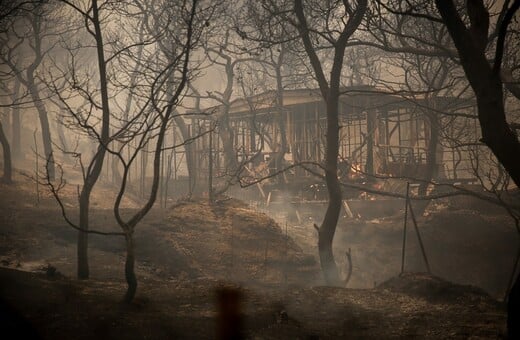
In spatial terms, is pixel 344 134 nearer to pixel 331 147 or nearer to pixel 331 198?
pixel 331 147

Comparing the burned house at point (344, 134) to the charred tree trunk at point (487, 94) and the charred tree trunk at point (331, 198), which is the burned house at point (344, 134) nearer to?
the charred tree trunk at point (331, 198)

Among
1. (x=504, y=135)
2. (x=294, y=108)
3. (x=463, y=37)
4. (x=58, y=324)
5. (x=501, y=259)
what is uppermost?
(x=294, y=108)

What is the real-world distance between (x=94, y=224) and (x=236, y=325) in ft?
26.8

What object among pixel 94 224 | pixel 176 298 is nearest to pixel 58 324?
→ pixel 176 298

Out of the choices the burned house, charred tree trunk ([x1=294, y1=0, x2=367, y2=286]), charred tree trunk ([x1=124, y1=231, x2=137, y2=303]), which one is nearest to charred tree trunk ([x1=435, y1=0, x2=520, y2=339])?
charred tree trunk ([x1=124, y1=231, x2=137, y2=303])

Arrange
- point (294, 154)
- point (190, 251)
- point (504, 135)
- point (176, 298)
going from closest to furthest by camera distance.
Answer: point (504, 135), point (176, 298), point (190, 251), point (294, 154)

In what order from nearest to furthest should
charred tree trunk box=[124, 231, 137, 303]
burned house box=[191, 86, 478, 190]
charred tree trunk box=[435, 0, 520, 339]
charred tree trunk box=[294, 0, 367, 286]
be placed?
charred tree trunk box=[435, 0, 520, 339]
charred tree trunk box=[124, 231, 137, 303]
charred tree trunk box=[294, 0, 367, 286]
burned house box=[191, 86, 478, 190]

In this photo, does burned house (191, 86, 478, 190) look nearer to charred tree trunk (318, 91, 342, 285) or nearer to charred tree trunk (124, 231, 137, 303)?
charred tree trunk (318, 91, 342, 285)

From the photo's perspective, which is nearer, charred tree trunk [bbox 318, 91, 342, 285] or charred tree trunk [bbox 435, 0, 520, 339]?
charred tree trunk [bbox 435, 0, 520, 339]

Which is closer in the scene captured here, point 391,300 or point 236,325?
point 236,325

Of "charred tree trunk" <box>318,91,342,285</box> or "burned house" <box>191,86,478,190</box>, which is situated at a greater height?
"burned house" <box>191,86,478,190</box>

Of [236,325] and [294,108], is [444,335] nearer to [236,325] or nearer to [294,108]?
[236,325]

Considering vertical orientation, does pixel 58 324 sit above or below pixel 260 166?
below

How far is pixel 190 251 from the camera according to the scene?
416 inches
